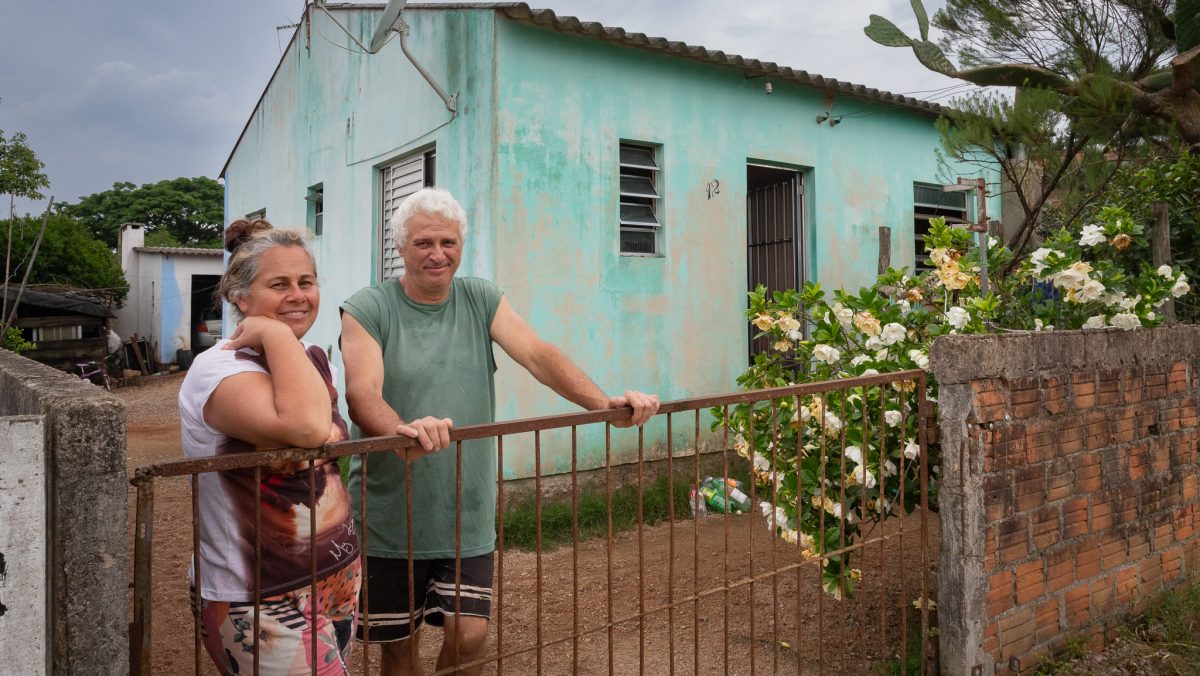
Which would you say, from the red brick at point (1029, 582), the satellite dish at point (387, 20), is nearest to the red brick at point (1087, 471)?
A: the red brick at point (1029, 582)

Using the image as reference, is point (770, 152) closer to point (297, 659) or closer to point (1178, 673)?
point (1178, 673)

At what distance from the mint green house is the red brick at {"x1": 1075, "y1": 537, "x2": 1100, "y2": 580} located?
375 cm

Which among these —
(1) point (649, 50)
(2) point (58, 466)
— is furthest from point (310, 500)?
(1) point (649, 50)

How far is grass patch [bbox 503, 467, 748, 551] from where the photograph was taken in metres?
6.15

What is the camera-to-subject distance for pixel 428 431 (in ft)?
6.76

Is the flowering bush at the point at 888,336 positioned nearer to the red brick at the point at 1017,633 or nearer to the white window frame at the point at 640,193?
the red brick at the point at 1017,633

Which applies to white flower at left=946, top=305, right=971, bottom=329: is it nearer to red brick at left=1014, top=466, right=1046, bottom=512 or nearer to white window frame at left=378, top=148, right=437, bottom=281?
red brick at left=1014, top=466, right=1046, bottom=512

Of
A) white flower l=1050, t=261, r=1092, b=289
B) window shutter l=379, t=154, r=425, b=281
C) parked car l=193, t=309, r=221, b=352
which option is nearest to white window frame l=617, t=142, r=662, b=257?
window shutter l=379, t=154, r=425, b=281

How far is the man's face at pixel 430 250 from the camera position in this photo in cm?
256

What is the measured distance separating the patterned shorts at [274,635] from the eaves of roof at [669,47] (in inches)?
207

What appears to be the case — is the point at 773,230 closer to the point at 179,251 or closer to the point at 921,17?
the point at 921,17

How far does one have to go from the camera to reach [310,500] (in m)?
1.88

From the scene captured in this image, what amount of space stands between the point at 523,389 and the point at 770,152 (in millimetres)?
3414

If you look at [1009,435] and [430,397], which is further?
[1009,435]
